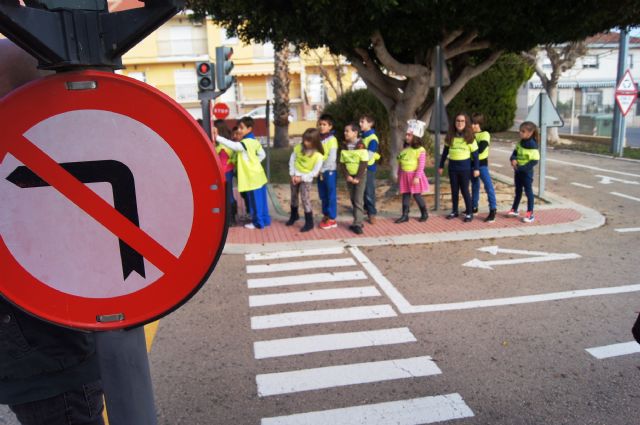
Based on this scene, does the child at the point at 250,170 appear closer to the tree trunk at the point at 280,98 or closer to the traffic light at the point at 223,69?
the traffic light at the point at 223,69

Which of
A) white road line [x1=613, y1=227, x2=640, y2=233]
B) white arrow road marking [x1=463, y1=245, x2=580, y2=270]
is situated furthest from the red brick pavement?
white arrow road marking [x1=463, y1=245, x2=580, y2=270]

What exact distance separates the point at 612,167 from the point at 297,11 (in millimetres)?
11018

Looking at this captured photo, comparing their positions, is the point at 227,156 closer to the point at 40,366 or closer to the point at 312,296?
the point at 312,296

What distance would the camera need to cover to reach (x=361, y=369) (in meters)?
3.96

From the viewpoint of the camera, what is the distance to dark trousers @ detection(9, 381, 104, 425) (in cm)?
169

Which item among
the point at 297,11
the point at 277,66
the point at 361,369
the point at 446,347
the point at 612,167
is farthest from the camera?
the point at 277,66

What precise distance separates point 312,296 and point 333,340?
1137 mm

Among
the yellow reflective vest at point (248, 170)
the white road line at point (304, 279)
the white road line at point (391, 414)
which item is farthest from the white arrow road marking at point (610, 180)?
the white road line at point (391, 414)

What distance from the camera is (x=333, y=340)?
4.48 metres

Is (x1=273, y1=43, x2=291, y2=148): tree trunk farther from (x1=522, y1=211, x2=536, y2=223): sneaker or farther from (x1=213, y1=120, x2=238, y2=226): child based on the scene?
(x1=522, y1=211, x2=536, y2=223): sneaker

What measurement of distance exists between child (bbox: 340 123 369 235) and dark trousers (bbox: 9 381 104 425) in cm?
668

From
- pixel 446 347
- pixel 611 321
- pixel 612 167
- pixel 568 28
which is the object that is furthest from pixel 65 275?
pixel 612 167

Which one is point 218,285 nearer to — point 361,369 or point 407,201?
point 361,369

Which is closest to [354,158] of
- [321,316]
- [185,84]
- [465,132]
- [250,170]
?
[250,170]
